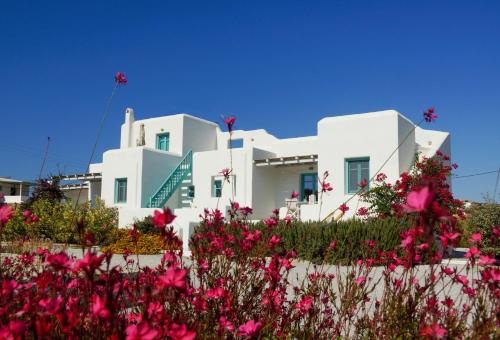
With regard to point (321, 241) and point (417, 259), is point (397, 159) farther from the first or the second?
point (417, 259)

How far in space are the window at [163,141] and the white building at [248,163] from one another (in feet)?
0.17

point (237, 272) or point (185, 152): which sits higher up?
point (185, 152)

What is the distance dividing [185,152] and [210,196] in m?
3.89

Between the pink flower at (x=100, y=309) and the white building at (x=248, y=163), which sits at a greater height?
the white building at (x=248, y=163)

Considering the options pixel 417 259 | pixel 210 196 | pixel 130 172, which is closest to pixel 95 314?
pixel 417 259

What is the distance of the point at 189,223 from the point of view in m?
12.4

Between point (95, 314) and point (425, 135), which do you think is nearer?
point (95, 314)

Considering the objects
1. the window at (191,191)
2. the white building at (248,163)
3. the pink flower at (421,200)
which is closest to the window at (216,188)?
the white building at (248,163)

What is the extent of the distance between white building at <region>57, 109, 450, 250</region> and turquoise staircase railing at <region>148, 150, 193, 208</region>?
5 cm

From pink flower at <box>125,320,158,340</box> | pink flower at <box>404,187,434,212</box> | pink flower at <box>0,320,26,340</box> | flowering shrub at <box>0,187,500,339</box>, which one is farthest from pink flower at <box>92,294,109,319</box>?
pink flower at <box>404,187,434,212</box>

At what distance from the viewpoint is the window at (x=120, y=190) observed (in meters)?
20.4

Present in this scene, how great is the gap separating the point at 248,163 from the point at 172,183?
401cm

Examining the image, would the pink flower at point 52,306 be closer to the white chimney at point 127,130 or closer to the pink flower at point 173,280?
the pink flower at point 173,280

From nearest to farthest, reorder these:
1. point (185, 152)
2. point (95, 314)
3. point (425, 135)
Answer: point (95, 314)
point (425, 135)
point (185, 152)
